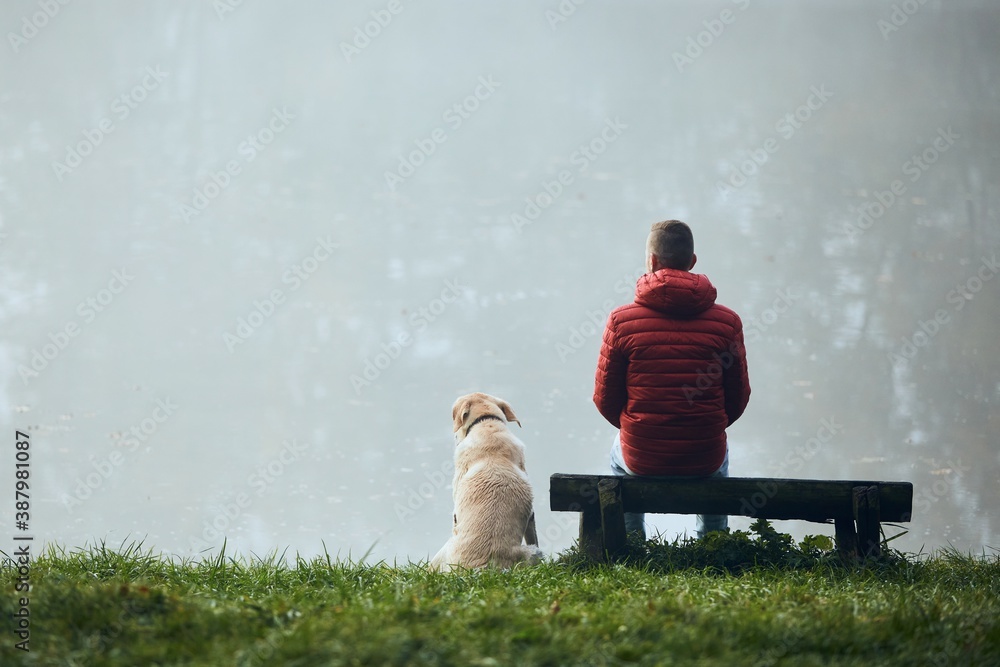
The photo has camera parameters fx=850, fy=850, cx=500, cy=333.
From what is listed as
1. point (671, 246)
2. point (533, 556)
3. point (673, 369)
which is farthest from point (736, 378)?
point (533, 556)

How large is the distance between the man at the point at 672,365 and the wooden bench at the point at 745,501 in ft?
0.56

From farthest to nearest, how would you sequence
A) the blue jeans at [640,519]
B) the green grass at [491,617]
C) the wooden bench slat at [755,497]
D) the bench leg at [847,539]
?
1. the blue jeans at [640,519]
2. the bench leg at [847,539]
3. the wooden bench slat at [755,497]
4. the green grass at [491,617]

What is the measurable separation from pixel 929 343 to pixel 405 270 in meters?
6.64

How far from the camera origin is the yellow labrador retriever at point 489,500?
154 inches

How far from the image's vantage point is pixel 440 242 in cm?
1188

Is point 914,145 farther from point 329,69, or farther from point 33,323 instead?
point 33,323

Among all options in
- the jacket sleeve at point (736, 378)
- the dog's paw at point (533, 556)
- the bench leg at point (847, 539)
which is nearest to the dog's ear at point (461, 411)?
the dog's paw at point (533, 556)

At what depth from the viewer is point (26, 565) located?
342 centimetres

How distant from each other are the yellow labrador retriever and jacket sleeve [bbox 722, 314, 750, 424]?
106 centimetres

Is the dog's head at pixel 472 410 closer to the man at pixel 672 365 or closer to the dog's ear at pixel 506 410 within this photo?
the dog's ear at pixel 506 410

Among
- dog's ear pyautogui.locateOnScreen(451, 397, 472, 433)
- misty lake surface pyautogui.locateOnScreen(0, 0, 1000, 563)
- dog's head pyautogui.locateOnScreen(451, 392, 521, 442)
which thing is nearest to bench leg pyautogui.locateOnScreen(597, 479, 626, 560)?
dog's head pyautogui.locateOnScreen(451, 392, 521, 442)

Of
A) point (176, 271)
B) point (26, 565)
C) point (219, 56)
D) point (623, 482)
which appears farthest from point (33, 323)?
point (623, 482)

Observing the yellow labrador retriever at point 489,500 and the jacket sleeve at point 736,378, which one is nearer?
the yellow labrador retriever at point 489,500

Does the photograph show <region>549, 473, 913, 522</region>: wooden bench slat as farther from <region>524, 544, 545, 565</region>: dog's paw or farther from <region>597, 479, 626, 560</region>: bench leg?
<region>524, 544, 545, 565</region>: dog's paw
